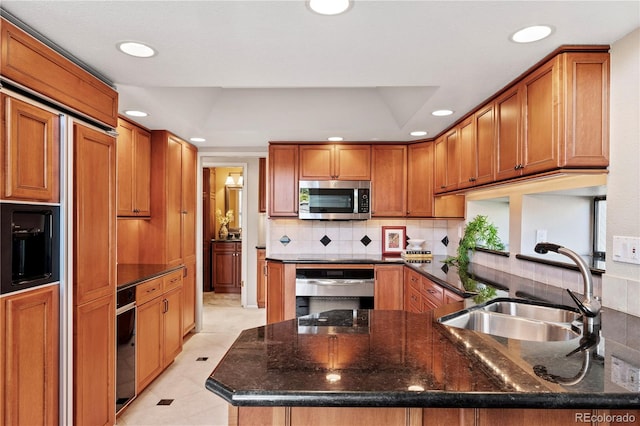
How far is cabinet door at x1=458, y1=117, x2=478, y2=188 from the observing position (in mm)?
2848

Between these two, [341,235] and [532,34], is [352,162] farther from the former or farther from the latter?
[532,34]

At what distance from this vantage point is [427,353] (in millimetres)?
1140

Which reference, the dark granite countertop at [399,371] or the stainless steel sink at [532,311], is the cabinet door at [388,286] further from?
the dark granite countertop at [399,371]

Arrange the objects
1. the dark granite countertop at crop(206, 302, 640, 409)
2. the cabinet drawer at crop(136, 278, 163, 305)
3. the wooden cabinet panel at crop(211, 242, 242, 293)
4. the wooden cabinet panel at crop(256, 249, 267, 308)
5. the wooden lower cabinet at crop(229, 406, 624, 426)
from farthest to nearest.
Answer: the wooden cabinet panel at crop(211, 242, 242, 293)
the wooden cabinet panel at crop(256, 249, 267, 308)
the cabinet drawer at crop(136, 278, 163, 305)
the wooden lower cabinet at crop(229, 406, 624, 426)
the dark granite countertop at crop(206, 302, 640, 409)

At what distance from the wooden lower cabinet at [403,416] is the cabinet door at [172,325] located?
7.97ft

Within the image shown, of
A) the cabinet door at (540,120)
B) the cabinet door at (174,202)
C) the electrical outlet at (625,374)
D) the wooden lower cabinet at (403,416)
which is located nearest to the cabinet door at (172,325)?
the cabinet door at (174,202)

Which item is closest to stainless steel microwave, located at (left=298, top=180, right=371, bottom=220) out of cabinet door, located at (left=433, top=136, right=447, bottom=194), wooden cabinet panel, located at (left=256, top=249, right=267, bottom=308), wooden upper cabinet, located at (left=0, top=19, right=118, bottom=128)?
cabinet door, located at (left=433, top=136, right=447, bottom=194)

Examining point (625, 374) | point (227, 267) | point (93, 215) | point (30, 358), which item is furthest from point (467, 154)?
point (227, 267)

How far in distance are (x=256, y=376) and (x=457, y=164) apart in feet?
9.18

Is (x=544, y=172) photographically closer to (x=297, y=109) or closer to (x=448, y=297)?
(x=448, y=297)

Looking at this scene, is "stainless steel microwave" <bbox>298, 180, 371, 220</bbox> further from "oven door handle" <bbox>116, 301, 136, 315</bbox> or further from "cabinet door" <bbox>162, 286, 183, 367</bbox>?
"oven door handle" <bbox>116, 301, 136, 315</bbox>

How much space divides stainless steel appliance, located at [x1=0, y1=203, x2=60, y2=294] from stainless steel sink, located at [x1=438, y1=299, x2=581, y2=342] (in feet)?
5.88

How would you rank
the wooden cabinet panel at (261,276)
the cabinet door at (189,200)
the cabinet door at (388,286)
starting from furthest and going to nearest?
the wooden cabinet panel at (261,276)
the cabinet door at (189,200)
the cabinet door at (388,286)

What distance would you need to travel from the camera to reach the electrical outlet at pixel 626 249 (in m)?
1.64
